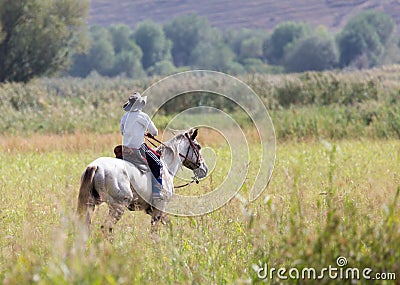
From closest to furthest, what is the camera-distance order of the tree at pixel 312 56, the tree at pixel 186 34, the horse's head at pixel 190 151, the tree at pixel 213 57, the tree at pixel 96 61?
the horse's head at pixel 190 151, the tree at pixel 312 56, the tree at pixel 213 57, the tree at pixel 96 61, the tree at pixel 186 34

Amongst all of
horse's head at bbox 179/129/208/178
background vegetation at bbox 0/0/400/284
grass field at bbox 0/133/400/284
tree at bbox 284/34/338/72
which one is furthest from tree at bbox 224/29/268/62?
horse's head at bbox 179/129/208/178

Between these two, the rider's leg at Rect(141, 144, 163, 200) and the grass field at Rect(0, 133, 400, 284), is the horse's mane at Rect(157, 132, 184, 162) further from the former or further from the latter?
the grass field at Rect(0, 133, 400, 284)

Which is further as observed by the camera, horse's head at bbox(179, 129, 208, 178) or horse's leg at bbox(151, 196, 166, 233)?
horse's head at bbox(179, 129, 208, 178)

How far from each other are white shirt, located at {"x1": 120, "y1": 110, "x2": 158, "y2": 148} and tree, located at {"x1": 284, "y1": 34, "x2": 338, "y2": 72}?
129 metres

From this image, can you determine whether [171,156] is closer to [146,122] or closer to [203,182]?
[146,122]

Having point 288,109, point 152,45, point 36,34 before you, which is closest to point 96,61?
point 152,45

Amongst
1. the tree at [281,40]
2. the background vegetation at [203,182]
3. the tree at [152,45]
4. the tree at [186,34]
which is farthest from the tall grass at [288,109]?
the tree at [186,34]

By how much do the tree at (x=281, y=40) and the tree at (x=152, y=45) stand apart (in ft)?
73.3

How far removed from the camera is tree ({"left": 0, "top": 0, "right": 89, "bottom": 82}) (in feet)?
169

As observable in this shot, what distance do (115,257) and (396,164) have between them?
11559mm

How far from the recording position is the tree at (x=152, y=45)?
579 ft

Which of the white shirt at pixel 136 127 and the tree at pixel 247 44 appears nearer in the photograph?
the white shirt at pixel 136 127

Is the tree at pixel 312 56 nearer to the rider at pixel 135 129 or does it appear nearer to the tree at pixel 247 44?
the tree at pixel 247 44

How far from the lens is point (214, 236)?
9031 millimetres
